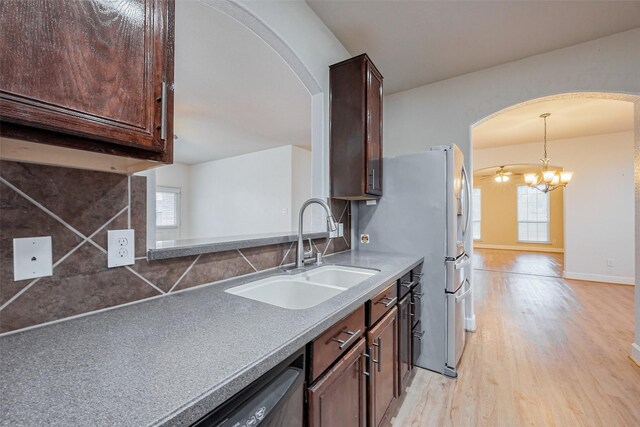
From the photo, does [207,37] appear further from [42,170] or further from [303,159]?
[303,159]

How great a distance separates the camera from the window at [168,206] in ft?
22.9

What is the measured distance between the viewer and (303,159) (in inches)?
228

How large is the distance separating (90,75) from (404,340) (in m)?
1.88

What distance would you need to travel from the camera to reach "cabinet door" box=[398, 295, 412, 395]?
161 centimetres

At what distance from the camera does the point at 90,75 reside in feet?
2.01

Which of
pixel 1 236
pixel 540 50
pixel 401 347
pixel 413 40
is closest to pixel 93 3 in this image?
pixel 1 236

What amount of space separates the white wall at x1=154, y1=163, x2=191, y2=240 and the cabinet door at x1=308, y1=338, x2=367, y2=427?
23.8 ft

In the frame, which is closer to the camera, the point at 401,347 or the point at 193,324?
the point at 193,324

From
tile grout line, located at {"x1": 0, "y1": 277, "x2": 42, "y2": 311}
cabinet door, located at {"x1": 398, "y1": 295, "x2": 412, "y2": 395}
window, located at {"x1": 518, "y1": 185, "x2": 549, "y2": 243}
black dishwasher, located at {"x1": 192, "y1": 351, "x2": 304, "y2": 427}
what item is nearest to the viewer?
black dishwasher, located at {"x1": 192, "y1": 351, "x2": 304, "y2": 427}

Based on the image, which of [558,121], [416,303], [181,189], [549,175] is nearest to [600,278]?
[549,175]

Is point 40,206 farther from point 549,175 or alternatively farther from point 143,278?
point 549,175

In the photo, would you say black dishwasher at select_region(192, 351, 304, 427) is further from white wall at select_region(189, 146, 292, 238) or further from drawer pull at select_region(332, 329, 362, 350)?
white wall at select_region(189, 146, 292, 238)

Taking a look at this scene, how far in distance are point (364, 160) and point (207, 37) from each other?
1659 mm

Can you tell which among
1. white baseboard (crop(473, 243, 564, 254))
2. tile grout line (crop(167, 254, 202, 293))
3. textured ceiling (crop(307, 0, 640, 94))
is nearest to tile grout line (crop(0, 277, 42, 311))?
tile grout line (crop(167, 254, 202, 293))
